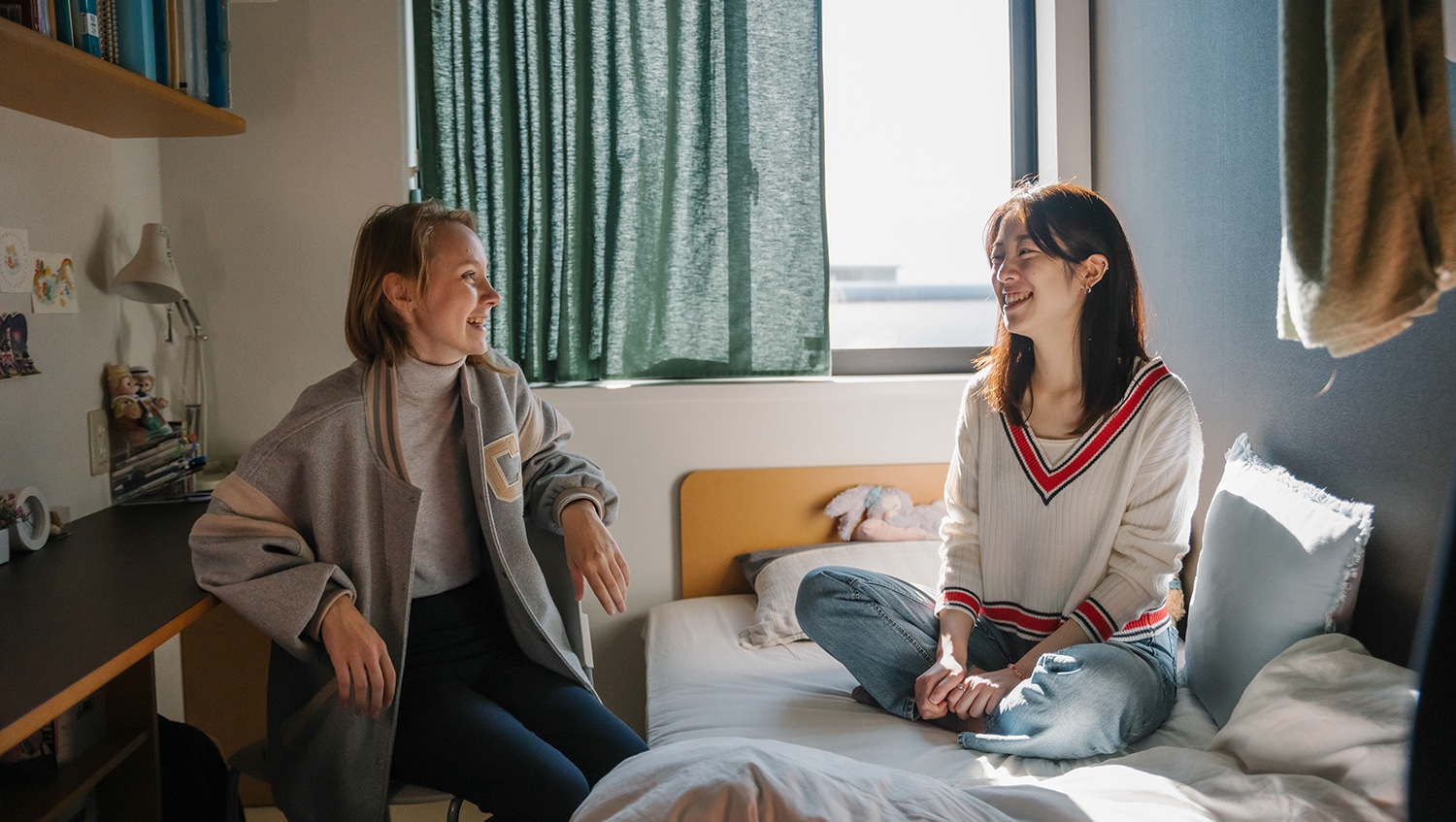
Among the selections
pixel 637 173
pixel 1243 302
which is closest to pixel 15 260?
pixel 637 173

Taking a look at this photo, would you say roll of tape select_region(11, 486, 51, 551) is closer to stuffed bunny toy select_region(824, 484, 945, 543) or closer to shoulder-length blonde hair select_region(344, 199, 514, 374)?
shoulder-length blonde hair select_region(344, 199, 514, 374)

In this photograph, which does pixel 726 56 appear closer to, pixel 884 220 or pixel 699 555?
pixel 884 220

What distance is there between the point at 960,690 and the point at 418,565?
868mm

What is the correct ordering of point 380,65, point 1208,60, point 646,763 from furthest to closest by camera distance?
point 380,65
point 1208,60
point 646,763

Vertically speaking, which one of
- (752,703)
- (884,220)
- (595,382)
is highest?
(884,220)

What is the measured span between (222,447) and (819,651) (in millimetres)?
1499

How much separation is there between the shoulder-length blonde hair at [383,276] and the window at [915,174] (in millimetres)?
1362

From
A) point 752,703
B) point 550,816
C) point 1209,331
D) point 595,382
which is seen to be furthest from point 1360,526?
point 595,382

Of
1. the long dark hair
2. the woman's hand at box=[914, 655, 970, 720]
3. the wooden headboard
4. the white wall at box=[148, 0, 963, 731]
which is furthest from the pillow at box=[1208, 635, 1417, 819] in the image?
the white wall at box=[148, 0, 963, 731]

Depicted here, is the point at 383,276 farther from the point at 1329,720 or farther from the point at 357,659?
the point at 1329,720

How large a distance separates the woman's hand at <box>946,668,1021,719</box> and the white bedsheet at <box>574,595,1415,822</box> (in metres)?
0.06

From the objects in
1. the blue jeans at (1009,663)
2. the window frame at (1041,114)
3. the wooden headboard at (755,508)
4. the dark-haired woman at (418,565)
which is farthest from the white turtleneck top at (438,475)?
the window frame at (1041,114)

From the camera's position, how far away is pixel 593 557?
1.58 meters

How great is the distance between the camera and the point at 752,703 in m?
1.79
